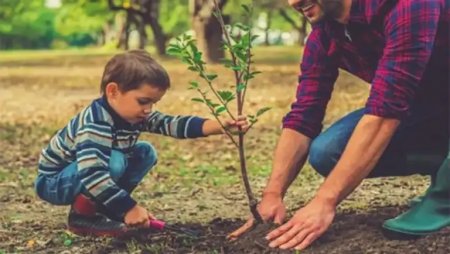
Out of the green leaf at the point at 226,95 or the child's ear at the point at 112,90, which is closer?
the green leaf at the point at 226,95

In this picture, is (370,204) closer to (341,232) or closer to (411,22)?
(341,232)

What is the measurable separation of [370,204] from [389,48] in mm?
1835

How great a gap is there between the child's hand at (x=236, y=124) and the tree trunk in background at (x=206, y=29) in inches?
797

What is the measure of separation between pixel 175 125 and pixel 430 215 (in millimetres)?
1173

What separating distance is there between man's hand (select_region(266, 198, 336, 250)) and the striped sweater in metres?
0.68

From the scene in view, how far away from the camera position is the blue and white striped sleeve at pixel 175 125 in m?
4.20

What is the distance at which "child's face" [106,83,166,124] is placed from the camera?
405 cm

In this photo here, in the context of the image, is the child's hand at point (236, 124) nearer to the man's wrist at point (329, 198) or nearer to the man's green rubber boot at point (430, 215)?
the man's wrist at point (329, 198)

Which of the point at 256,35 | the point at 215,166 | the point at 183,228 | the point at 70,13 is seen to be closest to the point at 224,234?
the point at 183,228

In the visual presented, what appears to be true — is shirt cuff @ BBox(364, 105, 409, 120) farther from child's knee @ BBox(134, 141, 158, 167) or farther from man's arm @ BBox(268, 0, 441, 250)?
child's knee @ BBox(134, 141, 158, 167)

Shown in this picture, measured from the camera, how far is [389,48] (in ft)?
11.3

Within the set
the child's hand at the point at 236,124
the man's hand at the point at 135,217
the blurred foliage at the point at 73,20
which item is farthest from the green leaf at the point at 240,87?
the blurred foliage at the point at 73,20

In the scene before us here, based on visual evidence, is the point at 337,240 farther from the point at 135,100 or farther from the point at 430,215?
the point at 135,100

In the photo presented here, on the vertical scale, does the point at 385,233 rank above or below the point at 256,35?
below
